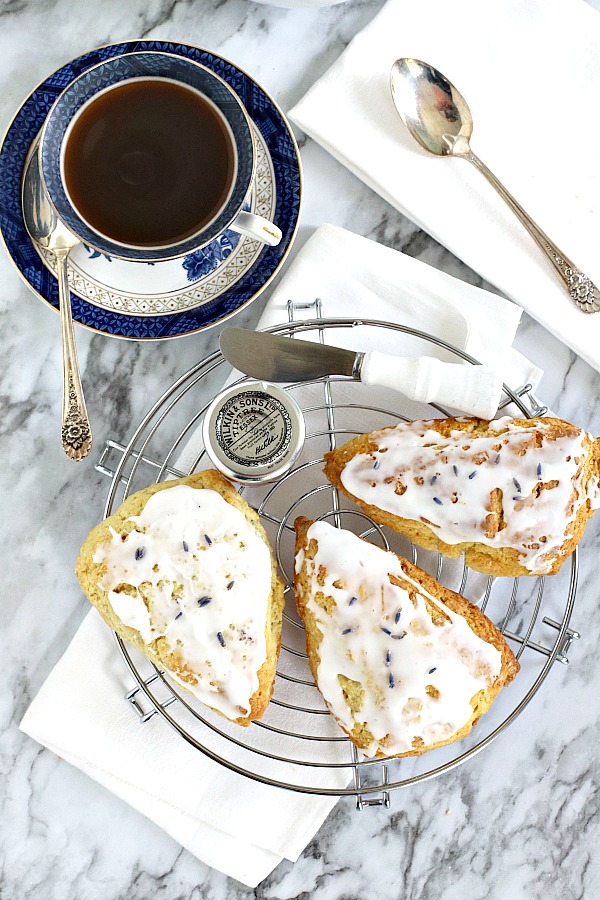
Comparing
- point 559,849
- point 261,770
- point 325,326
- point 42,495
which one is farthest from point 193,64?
point 559,849

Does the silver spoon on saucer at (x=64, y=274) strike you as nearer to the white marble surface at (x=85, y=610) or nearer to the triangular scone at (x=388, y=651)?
the white marble surface at (x=85, y=610)

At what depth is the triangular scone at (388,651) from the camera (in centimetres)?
143

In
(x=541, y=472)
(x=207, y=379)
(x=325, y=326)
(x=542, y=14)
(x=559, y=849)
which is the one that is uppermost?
(x=542, y=14)

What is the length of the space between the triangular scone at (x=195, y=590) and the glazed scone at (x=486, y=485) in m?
0.26

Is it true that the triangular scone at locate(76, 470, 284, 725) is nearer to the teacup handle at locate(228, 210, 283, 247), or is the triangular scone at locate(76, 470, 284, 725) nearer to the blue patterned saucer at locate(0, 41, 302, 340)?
the blue patterned saucer at locate(0, 41, 302, 340)

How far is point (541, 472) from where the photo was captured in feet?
4.66

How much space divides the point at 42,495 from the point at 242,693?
63 cm

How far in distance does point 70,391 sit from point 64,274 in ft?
0.76

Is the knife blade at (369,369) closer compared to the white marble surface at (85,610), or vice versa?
the knife blade at (369,369)

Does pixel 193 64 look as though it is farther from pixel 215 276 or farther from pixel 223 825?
pixel 223 825

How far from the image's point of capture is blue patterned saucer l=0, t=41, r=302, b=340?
154 centimetres

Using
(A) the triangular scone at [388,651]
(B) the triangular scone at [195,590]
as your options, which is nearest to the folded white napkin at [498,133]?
(A) the triangular scone at [388,651]

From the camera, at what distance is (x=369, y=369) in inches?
58.1

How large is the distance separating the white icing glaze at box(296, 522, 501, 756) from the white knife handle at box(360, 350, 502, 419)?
311mm
